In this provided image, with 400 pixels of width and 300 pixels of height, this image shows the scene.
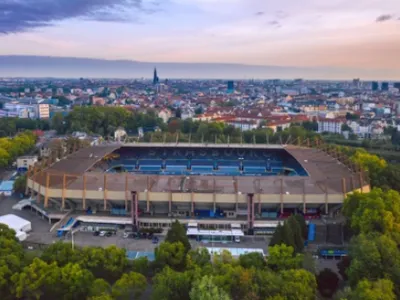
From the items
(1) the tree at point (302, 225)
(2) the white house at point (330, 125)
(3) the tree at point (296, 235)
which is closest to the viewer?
(3) the tree at point (296, 235)

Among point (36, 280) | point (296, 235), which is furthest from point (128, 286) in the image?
point (296, 235)

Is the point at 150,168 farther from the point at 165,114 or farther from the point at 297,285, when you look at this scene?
the point at 165,114

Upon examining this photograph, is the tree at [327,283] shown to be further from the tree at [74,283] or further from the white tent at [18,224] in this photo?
the white tent at [18,224]

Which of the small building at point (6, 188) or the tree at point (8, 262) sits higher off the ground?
the tree at point (8, 262)

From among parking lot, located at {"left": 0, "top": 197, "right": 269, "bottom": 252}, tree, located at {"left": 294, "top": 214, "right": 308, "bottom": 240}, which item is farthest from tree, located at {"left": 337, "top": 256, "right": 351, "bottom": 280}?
parking lot, located at {"left": 0, "top": 197, "right": 269, "bottom": 252}

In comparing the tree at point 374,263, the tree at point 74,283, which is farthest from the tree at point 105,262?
the tree at point 374,263

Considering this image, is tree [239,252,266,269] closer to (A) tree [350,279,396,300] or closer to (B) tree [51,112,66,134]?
(A) tree [350,279,396,300]

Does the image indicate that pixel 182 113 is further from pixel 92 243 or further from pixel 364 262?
pixel 364 262

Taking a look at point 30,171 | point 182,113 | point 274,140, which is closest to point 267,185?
point 30,171
